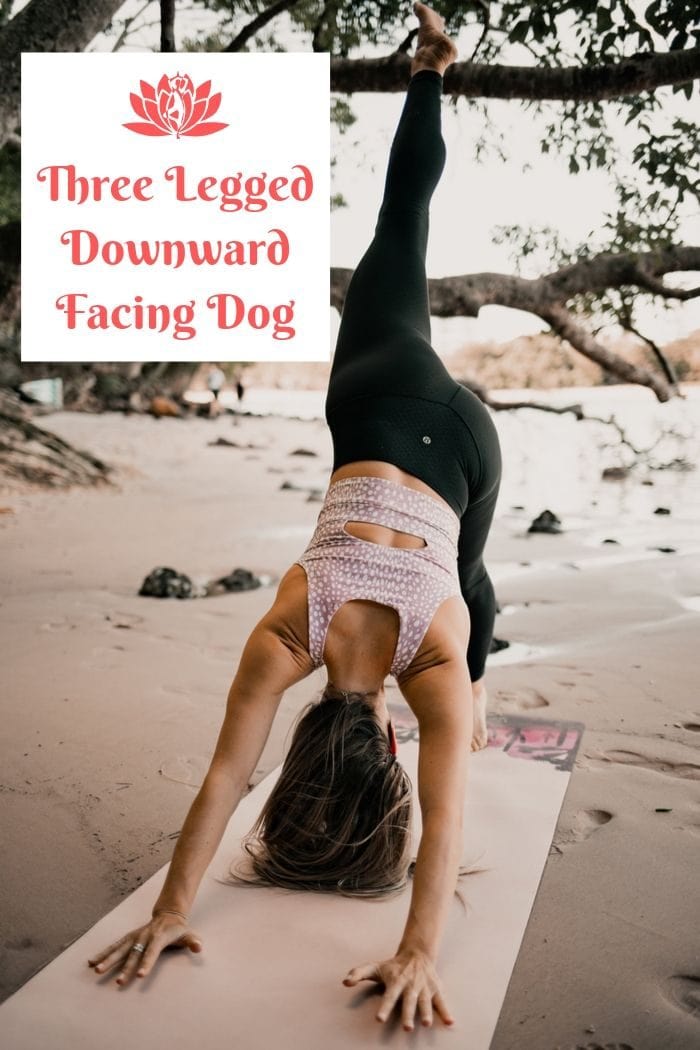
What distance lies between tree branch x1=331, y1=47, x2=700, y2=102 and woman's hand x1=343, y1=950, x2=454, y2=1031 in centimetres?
279

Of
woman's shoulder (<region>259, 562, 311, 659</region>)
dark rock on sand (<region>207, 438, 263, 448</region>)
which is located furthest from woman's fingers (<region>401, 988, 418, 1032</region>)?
dark rock on sand (<region>207, 438, 263, 448</region>)

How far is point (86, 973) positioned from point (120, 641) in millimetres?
1739

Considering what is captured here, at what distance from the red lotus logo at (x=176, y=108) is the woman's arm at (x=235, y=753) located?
343 centimetres

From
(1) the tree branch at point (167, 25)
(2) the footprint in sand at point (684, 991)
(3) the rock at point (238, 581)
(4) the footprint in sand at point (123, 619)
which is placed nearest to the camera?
(2) the footprint in sand at point (684, 991)

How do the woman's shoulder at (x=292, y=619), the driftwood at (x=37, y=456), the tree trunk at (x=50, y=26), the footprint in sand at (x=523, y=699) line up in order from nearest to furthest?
the woman's shoulder at (x=292, y=619) < the footprint in sand at (x=523, y=699) < the tree trunk at (x=50, y=26) < the driftwood at (x=37, y=456)

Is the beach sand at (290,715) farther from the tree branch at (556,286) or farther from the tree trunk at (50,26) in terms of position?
the tree trunk at (50,26)

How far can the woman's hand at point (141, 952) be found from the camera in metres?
1.31

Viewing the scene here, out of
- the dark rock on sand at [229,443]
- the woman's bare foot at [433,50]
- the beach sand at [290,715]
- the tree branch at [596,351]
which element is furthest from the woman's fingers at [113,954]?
the dark rock on sand at [229,443]

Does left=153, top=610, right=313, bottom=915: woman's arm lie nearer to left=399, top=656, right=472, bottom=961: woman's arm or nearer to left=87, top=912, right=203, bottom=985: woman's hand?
left=87, top=912, right=203, bottom=985: woman's hand

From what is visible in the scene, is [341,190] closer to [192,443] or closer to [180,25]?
[180,25]

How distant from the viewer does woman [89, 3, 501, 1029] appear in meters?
1.29

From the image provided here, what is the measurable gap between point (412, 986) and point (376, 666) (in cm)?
49

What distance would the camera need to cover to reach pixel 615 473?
700cm

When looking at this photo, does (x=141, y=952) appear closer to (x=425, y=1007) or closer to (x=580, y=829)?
(x=425, y=1007)
